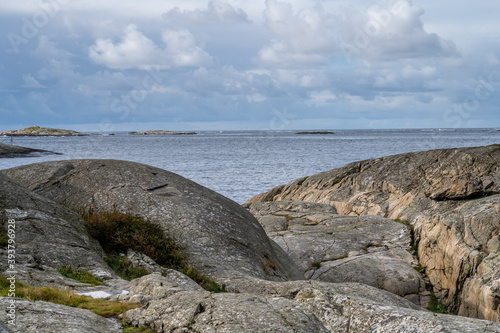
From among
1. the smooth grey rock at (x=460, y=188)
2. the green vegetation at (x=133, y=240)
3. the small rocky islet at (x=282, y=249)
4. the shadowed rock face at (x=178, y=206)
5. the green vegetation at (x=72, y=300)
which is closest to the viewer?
the small rocky islet at (x=282, y=249)

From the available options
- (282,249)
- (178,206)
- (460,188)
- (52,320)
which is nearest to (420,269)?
(460,188)

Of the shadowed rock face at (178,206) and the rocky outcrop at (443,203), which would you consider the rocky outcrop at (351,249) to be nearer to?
the rocky outcrop at (443,203)

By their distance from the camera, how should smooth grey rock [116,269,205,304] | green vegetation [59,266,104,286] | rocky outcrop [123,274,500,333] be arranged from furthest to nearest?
1. green vegetation [59,266,104,286]
2. smooth grey rock [116,269,205,304]
3. rocky outcrop [123,274,500,333]

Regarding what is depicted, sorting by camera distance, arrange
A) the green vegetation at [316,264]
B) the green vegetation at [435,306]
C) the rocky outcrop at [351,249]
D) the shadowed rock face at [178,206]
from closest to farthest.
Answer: the shadowed rock face at [178,206] → the green vegetation at [435,306] → the rocky outcrop at [351,249] → the green vegetation at [316,264]

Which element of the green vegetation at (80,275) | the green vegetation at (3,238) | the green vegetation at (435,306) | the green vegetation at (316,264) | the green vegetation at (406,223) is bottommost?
the green vegetation at (435,306)

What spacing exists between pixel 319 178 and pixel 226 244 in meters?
26.1

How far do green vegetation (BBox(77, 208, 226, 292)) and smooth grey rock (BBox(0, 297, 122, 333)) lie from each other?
5582 mm

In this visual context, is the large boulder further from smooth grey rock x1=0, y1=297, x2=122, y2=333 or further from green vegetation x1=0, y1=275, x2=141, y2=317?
smooth grey rock x1=0, y1=297, x2=122, y2=333

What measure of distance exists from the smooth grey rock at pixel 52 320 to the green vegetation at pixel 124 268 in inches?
193

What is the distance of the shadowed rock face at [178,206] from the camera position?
49.8 ft

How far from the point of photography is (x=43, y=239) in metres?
12.2

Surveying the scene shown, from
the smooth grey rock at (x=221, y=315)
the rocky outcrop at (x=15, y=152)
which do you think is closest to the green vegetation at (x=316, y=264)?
the smooth grey rock at (x=221, y=315)

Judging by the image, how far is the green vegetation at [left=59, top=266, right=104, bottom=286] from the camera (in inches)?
420

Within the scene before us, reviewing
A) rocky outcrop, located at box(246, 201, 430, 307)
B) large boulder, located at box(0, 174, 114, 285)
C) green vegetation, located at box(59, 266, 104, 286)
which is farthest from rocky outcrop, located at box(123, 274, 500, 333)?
rocky outcrop, located at box(246, 201, 430, 307)
